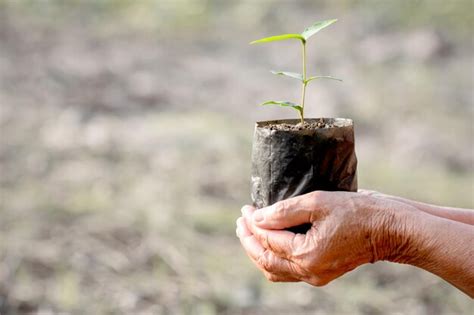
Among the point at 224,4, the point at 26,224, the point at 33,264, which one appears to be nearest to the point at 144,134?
the point at 26,224

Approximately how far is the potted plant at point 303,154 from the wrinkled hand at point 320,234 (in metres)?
0.05

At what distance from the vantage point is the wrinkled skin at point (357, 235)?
129cm

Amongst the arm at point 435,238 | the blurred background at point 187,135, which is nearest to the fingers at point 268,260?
the arm at point 435,238

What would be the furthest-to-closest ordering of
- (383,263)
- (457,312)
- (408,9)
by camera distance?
(408,9), (383,263), (457,312)

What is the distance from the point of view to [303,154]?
132 centimetres

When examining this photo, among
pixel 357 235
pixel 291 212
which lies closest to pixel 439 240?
pixel 357 235

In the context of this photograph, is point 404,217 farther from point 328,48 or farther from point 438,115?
point 328,48

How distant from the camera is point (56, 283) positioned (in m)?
2.63

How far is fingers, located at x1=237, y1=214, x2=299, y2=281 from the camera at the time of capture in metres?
1.40

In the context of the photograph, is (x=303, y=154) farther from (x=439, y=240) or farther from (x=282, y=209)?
(x=439, y=240)

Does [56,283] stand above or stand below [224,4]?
below

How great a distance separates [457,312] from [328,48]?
12.1ft

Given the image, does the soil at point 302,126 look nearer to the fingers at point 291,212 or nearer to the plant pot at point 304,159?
the plant pot at point 304,159

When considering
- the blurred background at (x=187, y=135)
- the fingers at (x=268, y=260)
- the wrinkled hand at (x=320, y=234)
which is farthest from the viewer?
the blurred background at (x=187, y=135)
